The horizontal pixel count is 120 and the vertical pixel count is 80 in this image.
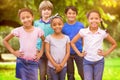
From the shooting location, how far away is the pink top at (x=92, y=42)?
5801 millimetres

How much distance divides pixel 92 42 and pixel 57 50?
58 centimetres

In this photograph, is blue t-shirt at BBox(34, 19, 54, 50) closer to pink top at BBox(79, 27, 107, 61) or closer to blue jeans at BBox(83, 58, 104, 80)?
pink top at BBox(79, 27, 107, 61)

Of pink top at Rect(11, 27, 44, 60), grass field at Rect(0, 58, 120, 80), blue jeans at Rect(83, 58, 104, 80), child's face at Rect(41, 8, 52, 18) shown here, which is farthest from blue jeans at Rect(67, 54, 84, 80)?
grass field at Rect(0, 58, 120, 80)

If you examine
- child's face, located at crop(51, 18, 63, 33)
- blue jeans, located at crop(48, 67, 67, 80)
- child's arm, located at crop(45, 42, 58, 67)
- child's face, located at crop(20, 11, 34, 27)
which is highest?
child's face, located at crop(20, 11, 34, 27)

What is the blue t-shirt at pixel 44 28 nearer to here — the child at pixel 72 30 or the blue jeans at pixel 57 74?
the child at pixel 72 30

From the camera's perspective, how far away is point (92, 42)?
5.85m

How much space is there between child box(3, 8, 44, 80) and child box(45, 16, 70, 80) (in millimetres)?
178

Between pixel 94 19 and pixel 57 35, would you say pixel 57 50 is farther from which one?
pixel 94 19

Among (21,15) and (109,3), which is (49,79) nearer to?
(21,15)

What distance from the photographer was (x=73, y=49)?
6.12m

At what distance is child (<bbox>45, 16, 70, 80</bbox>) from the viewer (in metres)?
5.69

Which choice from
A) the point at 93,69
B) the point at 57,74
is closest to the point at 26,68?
the point at 57,74

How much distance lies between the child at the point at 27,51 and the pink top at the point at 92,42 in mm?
735

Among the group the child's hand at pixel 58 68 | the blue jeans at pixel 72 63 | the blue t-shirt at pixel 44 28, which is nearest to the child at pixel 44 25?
the blue t-shirt at pixel 44 28
